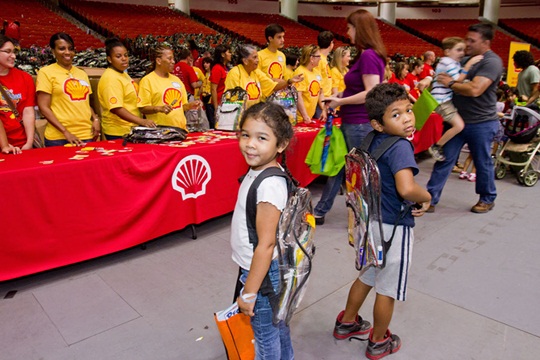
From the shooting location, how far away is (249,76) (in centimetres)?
362

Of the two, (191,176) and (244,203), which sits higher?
(244,203)

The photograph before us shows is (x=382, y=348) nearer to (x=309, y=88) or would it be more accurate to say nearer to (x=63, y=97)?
(x=63, y=97)

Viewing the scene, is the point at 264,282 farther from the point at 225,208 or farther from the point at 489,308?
the point at 225,208

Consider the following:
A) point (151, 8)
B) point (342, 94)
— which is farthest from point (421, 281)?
point (151, 8)

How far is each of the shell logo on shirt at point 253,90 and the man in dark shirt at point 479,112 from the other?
1.58 m

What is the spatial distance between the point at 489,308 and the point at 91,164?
7.46 feet

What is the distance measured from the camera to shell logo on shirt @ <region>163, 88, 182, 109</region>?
9.83ft

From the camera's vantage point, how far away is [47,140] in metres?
2.76

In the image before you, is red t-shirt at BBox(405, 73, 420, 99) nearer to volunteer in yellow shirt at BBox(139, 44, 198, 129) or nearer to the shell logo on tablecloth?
volunteer in yellow shirt at BBox(139, 44, 198, 129)

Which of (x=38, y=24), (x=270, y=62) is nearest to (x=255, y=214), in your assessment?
(x=270, y=62)

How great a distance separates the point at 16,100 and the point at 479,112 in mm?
3438

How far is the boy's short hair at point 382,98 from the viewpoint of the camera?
4.83ft

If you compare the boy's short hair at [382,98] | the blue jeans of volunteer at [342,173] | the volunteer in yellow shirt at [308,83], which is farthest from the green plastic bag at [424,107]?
the volunteer in yellow shirt at [308,83]

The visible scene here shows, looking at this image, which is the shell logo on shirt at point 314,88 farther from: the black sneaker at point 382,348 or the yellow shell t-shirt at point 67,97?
the black sneaker at point 382,348
